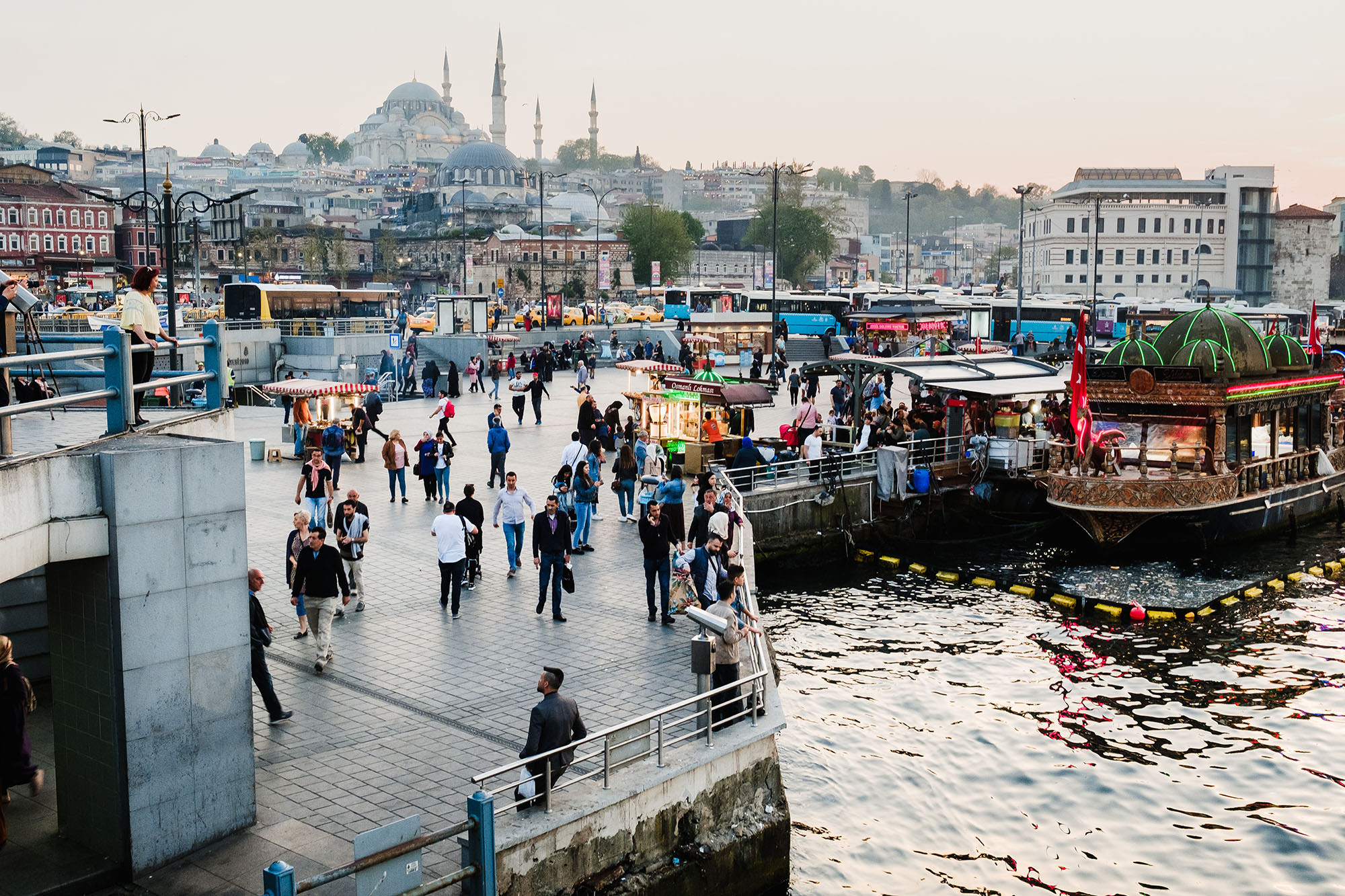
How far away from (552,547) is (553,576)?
1.12ft

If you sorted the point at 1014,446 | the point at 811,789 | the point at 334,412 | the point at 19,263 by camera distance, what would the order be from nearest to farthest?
the point at 811,789, the point at 1014,446, the point at 334,412, the point at 19,263

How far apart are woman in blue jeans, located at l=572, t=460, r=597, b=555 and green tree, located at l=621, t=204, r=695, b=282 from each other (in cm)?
9667

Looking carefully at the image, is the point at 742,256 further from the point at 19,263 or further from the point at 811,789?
the point at 811,789

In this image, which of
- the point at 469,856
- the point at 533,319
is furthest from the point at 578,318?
the point at 469,856

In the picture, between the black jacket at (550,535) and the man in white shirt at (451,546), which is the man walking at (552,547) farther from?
the man in white shirt at (451,546)

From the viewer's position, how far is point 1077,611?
2028 cm

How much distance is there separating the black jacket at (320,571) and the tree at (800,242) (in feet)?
376

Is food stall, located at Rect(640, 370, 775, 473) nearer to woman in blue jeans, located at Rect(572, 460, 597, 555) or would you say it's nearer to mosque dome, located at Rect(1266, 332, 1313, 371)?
woman in blue jeans, located at Rect(572, 460, 597, 555)

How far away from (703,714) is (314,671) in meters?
4.55

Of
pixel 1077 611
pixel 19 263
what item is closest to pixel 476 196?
pixel 19 263

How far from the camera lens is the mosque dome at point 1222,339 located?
2431 cm

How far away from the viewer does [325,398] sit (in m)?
28.4

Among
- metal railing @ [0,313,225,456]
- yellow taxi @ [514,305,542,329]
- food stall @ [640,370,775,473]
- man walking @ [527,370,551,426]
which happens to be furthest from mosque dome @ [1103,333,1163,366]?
yellow taxi @ [514,305,542,329]

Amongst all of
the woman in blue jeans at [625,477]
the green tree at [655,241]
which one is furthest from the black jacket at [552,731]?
the green tree at [655,241]
